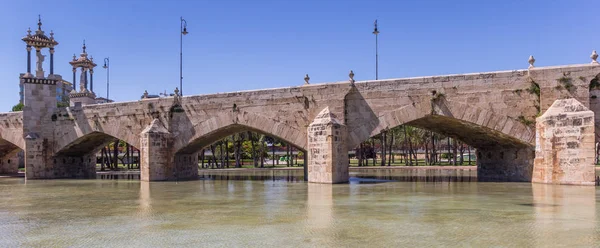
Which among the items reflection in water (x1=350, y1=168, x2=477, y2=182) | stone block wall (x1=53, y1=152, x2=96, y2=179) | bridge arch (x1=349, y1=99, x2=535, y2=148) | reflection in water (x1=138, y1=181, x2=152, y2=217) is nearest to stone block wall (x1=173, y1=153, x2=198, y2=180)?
stone block wall (x1=53, y1=152, x2=96, y2=179)

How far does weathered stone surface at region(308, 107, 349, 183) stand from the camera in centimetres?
2177

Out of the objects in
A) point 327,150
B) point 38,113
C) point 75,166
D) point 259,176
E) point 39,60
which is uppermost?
point 39,60

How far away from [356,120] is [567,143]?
8596 mm

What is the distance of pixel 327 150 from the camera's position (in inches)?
859

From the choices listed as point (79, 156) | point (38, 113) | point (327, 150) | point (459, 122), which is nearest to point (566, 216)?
point (459, 122)

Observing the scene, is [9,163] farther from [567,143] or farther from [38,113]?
[567,143]

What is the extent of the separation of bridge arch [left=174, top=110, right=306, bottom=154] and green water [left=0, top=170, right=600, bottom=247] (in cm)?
723

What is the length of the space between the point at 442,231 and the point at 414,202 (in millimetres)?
5125

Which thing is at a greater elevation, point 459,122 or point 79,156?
point 459,122

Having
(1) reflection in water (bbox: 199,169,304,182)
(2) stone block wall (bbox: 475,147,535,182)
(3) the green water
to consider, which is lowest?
(1) reflection in water (bbox: 199,169,304,182)

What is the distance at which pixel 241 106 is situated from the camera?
83.4 feet

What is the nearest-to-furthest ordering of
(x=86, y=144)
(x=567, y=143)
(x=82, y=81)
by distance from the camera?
(x=567, y=143) → (x=86, y=144) → (x=82, y=81)

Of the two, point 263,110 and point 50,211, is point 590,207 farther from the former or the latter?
point 263,110

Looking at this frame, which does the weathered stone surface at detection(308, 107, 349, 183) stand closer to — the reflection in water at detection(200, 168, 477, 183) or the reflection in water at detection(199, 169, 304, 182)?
the reflection in water at detection(200, 168, 477, 183)
